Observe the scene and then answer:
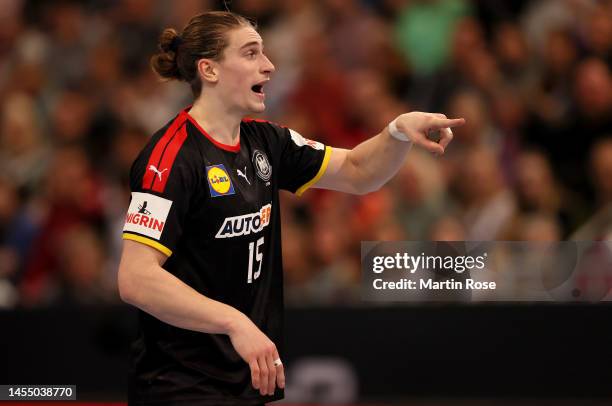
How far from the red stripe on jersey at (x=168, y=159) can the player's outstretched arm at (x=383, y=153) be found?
31.2 inches

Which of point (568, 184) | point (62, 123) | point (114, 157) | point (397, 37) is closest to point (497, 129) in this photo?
point (568, 184)

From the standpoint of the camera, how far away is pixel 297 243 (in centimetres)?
701

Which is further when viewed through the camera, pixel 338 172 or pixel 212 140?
pixel 338 172

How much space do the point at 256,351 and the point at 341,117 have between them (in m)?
4.79

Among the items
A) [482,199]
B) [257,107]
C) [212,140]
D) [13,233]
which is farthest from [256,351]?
[13,233]

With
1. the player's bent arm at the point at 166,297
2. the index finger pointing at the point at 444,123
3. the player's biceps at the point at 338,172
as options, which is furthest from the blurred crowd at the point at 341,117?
the player's bent arm at the point at 166,297

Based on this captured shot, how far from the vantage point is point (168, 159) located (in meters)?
3.80

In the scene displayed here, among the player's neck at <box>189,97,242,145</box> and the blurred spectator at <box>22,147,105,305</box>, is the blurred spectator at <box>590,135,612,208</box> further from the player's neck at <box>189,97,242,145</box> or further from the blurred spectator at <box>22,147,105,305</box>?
the blurred spectator at <box>22,147,105,305</box>

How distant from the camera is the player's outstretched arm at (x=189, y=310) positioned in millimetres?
3523

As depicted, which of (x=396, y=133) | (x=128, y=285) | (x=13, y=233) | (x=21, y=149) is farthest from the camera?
(x=21, y=149)

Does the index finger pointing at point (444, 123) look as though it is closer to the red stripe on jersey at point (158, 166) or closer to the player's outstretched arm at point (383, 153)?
the player's outstretched arm at point (383, 153)

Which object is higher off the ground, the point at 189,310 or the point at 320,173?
the point at 320,173

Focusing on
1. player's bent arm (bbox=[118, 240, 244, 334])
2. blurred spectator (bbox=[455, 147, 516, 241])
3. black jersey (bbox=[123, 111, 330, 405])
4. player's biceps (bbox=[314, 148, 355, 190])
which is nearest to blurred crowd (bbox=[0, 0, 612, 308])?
blurred spectator (bbox=[455, 147, 516, 241])

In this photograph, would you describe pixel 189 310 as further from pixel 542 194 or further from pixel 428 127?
pixel 542 194
